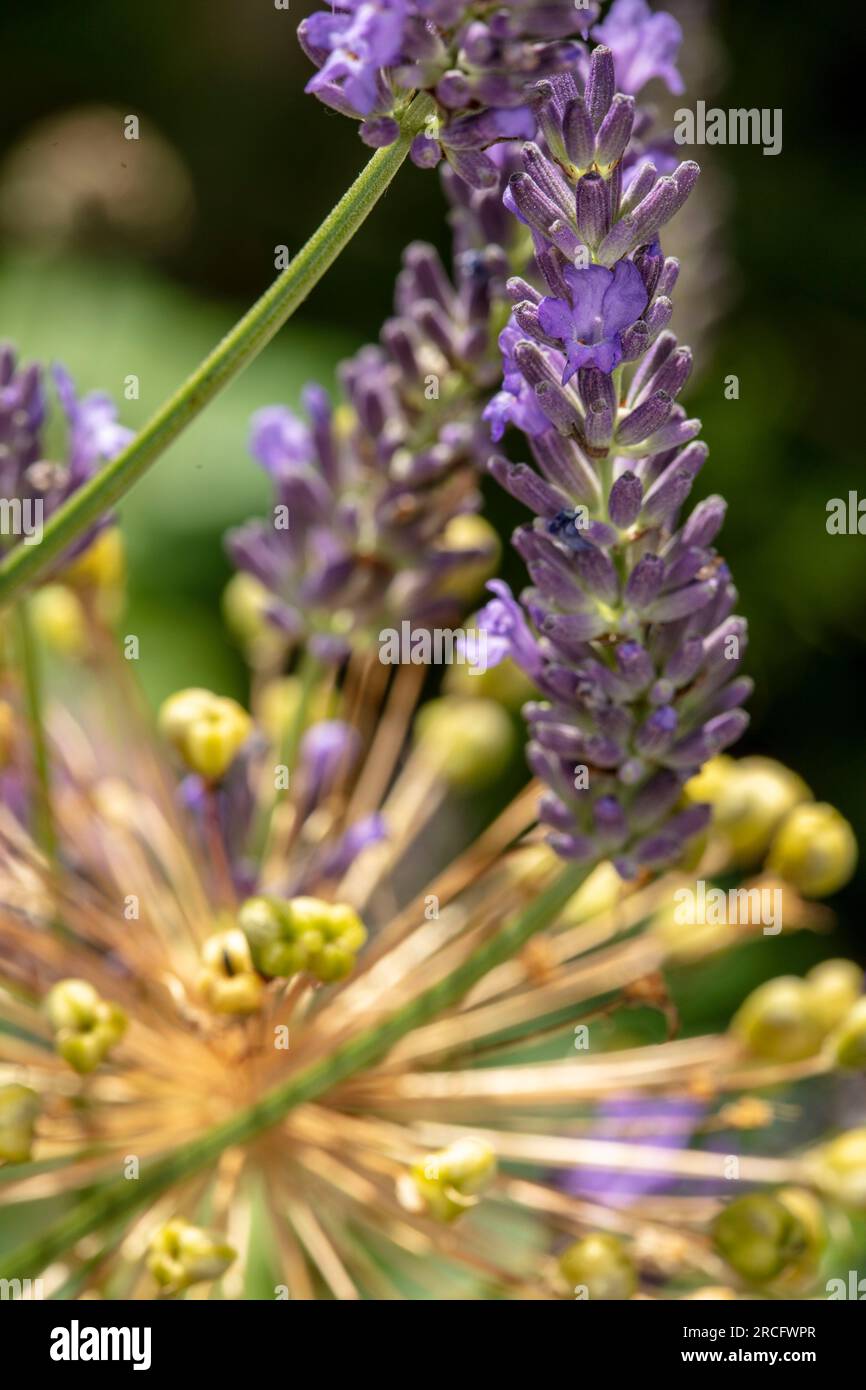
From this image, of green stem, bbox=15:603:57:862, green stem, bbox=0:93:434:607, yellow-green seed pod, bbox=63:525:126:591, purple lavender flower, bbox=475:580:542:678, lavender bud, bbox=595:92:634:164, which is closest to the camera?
green stem, bbox=0:93:434:607

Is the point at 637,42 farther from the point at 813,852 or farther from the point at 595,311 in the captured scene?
the point at 813,852

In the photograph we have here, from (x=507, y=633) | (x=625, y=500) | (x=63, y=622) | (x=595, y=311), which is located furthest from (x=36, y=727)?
(x=595, y=311)

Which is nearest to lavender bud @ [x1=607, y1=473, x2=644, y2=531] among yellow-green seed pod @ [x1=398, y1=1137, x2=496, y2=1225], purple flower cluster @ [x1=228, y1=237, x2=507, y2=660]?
purple flower cluster @ [x1=228, y1=237, x2=507, y2=660]

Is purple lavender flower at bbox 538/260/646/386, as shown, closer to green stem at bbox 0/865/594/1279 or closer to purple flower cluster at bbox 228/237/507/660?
purple flower cluster at bbox 228/237/507/660

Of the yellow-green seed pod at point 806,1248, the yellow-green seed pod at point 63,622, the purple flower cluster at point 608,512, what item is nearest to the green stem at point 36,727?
the yellow-green seed pod at point 63,622

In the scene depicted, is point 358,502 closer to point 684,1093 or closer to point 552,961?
point 552,961

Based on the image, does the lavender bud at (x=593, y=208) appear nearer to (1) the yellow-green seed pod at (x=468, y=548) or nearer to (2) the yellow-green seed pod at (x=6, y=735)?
(1) the yellow-green seed pod at (x=468, y=548)

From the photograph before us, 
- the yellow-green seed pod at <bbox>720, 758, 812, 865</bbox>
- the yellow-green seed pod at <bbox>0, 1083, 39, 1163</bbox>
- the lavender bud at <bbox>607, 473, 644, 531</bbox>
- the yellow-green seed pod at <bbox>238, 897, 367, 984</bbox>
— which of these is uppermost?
the lavender bud at <bbox>607, 473, 644, 531</bbox>

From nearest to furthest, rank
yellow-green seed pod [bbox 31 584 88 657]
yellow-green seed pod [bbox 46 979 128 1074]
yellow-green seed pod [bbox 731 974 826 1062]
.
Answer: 1. yellow-green seed pod [bbox 46 979 128 1074]
2. yellow-green seed pod [bbox 731 974 826 1062]
3. yellow-green seed pod [bbox 31 584 88 657]
